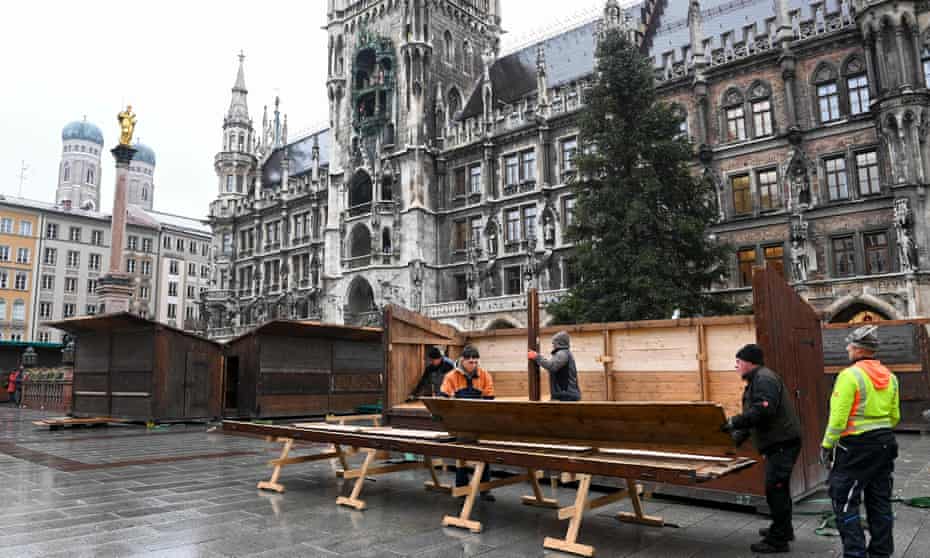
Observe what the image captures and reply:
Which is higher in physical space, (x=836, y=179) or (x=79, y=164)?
(x=79, y=164)

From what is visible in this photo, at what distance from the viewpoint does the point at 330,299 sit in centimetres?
4134

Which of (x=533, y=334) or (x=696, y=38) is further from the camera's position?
(x=696, y=38)

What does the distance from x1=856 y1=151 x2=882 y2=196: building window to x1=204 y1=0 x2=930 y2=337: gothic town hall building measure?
6 cm

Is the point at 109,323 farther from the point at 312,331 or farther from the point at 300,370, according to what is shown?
the point at 312,331

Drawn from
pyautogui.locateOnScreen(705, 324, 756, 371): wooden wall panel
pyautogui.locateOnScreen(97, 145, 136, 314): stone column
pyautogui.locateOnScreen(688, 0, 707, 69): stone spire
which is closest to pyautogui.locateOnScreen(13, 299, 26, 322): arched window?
pyautogui.locateOnScreen(97, 145, 136, 314): stone column

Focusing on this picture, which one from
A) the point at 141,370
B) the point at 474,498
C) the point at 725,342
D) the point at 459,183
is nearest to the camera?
the point at 474,498

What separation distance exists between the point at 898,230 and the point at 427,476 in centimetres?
2246

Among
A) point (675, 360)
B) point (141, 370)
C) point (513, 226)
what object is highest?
point (513, 226)

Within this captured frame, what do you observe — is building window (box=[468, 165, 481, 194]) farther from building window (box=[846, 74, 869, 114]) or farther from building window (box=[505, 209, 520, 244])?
building window (box=[846, 74, 869, 114])

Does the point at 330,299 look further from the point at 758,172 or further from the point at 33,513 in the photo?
the point at 33,513

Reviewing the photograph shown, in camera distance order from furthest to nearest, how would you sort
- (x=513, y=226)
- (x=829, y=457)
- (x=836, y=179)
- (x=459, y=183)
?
(x=459, y=183)
(x=513, y=226)
(x=836, y=179)
(x=829, y=457)

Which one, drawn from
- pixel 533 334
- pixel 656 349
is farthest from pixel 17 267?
pixel 656 349

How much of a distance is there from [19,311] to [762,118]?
70198 mm

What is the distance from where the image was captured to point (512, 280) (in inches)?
1420
